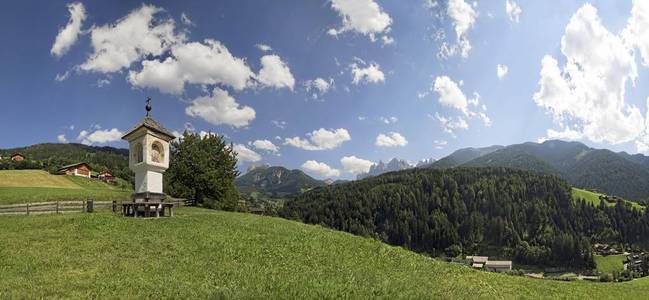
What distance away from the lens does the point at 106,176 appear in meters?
137

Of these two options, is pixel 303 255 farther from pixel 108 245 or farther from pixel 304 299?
pixel 108 245

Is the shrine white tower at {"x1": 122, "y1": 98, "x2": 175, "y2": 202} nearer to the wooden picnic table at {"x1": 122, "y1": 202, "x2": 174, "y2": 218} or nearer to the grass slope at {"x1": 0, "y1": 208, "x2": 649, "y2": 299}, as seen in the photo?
the wooden picnic table at {"x1": 122, "y1": 202, "x2": 174, "y2": 218}

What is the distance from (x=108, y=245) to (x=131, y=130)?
44.6 ft

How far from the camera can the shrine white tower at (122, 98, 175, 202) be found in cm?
2962

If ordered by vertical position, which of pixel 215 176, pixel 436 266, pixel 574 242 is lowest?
pixel 574 242

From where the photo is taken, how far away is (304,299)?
1173 cm

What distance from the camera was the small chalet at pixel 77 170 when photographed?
113 metres

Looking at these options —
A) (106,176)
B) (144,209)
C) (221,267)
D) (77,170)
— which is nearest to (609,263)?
(106,176)

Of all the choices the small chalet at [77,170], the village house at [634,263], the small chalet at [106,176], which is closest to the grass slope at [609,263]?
the village house at [634,263]

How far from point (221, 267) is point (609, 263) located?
719 feet

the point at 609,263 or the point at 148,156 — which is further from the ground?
the point at 148,156

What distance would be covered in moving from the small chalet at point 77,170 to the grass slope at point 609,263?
19360cm

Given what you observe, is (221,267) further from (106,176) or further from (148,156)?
(106,176)

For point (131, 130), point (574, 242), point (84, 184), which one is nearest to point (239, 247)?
point (131, 130)
